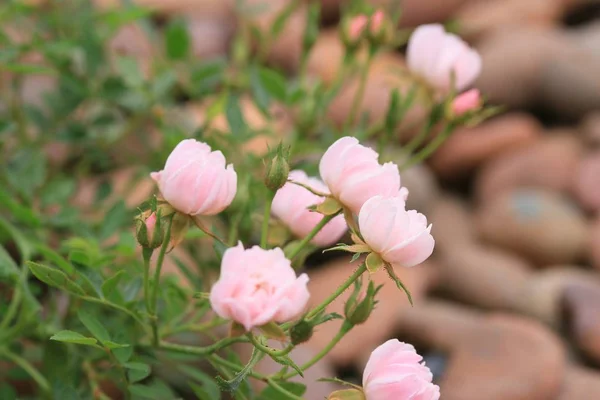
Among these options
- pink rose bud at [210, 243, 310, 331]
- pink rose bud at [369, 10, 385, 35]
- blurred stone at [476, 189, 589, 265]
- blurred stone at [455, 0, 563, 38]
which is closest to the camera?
pink rose bud at [210, 243, 310, 331]

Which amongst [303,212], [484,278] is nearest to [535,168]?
[484,278]

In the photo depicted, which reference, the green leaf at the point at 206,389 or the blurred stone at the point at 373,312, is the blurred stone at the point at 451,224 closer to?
the blurred stone at the point at 373,312

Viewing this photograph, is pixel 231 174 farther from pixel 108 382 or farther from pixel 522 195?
pixel 522 195

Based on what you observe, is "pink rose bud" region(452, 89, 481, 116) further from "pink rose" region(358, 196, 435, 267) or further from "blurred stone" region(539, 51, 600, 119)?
"blurred stone" region(539, 51, 600, 119)

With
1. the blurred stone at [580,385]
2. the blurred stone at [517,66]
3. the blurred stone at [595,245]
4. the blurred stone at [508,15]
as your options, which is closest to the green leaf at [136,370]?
the blurred stone at [580,385]

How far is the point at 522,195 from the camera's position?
91cm

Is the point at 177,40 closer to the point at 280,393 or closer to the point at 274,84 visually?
the point at 274,84

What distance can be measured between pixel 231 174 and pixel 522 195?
27.2 inches

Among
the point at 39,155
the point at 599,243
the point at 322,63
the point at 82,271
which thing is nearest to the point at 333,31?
the point at 322,63

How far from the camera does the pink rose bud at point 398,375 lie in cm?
26

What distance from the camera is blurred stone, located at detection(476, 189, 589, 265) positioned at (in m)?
0.86

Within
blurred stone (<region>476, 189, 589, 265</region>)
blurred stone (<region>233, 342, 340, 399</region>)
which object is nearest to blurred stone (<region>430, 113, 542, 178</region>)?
blurred stone (<region>476, 189, 589, 265</region>)

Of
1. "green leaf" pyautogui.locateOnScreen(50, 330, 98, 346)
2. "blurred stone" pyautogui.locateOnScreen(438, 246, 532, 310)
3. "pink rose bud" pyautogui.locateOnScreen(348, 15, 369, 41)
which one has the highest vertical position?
"pink rose bud" pyautogui.locateOnScreen(348, 15, 369, 41)

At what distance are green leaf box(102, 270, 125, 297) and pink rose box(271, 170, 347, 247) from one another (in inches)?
2.8
